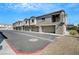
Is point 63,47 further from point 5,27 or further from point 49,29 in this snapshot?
point 5,27

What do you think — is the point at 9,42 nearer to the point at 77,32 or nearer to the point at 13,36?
the point at 13,36

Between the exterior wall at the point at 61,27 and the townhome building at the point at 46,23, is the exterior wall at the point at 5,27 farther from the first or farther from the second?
the exterior wall at the point at 61,27

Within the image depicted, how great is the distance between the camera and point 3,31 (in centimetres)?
322

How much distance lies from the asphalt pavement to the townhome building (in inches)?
5.4

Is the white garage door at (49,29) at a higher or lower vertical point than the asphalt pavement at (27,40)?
higher

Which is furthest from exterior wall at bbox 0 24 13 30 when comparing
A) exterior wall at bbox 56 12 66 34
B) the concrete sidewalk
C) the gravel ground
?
exterior wall at bbox 56 12 66 34

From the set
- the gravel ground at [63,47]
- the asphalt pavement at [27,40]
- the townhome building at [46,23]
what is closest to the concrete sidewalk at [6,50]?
the asphalt pavement at [27,40]

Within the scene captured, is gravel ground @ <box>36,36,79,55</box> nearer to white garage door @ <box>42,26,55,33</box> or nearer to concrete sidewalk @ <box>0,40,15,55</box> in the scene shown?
white garage door @ <box>42,26,55,33</box>

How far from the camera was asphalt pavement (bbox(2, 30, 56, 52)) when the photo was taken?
313 centimetres

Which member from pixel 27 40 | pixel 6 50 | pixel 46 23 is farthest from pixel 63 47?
pixel 6 50

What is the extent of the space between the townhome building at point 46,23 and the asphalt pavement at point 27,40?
0.45 ft

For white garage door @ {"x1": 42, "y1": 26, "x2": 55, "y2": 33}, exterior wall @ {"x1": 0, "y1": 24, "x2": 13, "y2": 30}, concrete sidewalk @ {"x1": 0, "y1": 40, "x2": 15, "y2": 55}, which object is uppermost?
exterior wall @ {"x1": 0, "y1": 24, "x2": 13, "y2": 30}

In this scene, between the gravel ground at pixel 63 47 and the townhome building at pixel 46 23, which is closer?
the gravel ground at pixel 63 47

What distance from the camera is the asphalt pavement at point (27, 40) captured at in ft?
10.3
